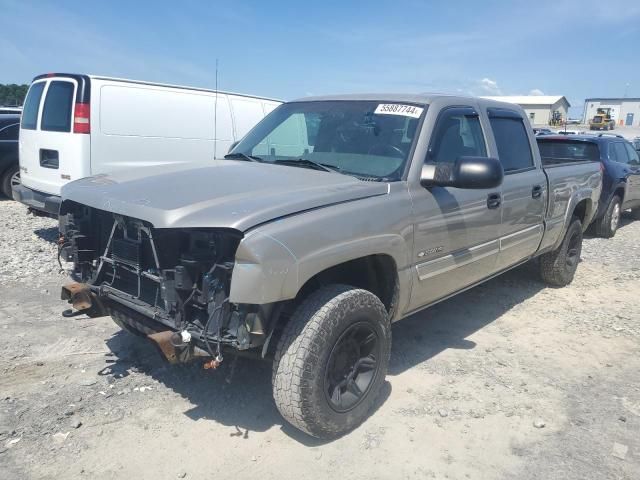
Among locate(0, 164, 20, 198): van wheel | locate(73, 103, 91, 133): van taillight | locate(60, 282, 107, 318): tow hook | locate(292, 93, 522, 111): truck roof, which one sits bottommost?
locate(0, 164, 20, 198): van wheel

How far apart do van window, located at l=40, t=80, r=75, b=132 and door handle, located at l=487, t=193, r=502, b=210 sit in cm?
490

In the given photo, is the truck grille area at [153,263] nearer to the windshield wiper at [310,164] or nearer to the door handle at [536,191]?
the windshield wiper at [310,164]

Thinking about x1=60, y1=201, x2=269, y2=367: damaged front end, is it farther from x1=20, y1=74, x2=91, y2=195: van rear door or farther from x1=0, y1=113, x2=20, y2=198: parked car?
x1=0, y1=113, x2=20, y2=198: parked car

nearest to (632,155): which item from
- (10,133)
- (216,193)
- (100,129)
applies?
(100,129)

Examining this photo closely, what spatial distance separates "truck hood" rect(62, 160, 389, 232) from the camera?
2.62 m

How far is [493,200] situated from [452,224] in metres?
0.62

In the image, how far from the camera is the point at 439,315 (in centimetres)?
512

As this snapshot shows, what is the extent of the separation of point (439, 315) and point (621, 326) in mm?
1694

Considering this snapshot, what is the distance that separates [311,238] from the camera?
2.72 m

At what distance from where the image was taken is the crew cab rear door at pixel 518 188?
14.5ft

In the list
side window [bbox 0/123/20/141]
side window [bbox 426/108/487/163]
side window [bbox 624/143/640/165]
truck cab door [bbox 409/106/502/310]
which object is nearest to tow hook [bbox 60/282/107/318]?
truck cab door [bbox 409/106/502/310]

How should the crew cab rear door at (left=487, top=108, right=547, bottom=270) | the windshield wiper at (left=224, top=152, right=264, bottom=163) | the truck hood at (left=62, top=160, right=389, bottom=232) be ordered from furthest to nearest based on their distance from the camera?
1. the crew cab rear door at (left=487, top=108, right=547, bottom=270)
2. the windshield wiper at (left=224, top=152, right=264, bottom=163)
3. the truck hood at (left=62, top=160, right=389, bottom=232)

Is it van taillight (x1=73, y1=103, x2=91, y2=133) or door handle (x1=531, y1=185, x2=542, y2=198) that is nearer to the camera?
door handle (x1=531, y1=185, x2=542, y2=198)

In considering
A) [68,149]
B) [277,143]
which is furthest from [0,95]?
[277,143]
